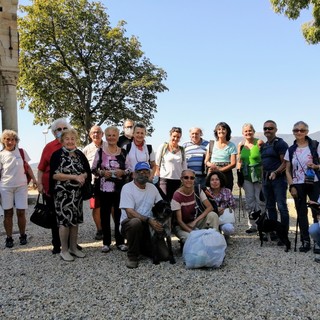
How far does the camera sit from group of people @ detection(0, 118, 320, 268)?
16.7 ft

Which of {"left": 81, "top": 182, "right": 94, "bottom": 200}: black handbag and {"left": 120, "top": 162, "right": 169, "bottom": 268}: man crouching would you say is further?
{"left": 81, "top": 182, "right": 94, "bottom": 200}: black handbag

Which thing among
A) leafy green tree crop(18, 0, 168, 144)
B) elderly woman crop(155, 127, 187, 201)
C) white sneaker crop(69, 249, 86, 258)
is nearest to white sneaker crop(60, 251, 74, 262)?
white sneaker crop(69, 249, 86, 258)

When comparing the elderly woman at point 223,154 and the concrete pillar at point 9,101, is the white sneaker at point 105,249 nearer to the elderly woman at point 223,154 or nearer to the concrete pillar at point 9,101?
the elderly woman at point 223,154

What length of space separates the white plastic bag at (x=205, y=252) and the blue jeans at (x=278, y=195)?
1611 mm

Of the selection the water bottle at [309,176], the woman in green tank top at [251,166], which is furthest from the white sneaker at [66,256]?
the water bottle at [309,176]

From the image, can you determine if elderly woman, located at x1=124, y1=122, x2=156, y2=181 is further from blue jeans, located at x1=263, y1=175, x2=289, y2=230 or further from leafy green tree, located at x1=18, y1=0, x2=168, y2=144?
leafy green tree, located at x1=18, y1=0, x2=168, y2=144

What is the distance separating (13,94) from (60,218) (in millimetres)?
10006

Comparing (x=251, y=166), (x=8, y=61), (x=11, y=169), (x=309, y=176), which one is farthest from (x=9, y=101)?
(x=309, y=176)

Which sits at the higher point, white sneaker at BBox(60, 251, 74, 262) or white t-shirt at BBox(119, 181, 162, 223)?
white t-shirt at BBox(119, 181, 162, 223)

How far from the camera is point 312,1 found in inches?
428

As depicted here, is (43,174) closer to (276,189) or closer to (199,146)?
(199,146)

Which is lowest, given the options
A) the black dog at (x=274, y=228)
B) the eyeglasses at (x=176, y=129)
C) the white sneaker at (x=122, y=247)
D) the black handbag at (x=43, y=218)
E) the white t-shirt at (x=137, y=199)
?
the white sneaker at (x=122, y=247)

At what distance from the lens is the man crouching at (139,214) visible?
488 centimetres

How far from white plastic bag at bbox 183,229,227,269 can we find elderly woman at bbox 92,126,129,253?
132 cm
